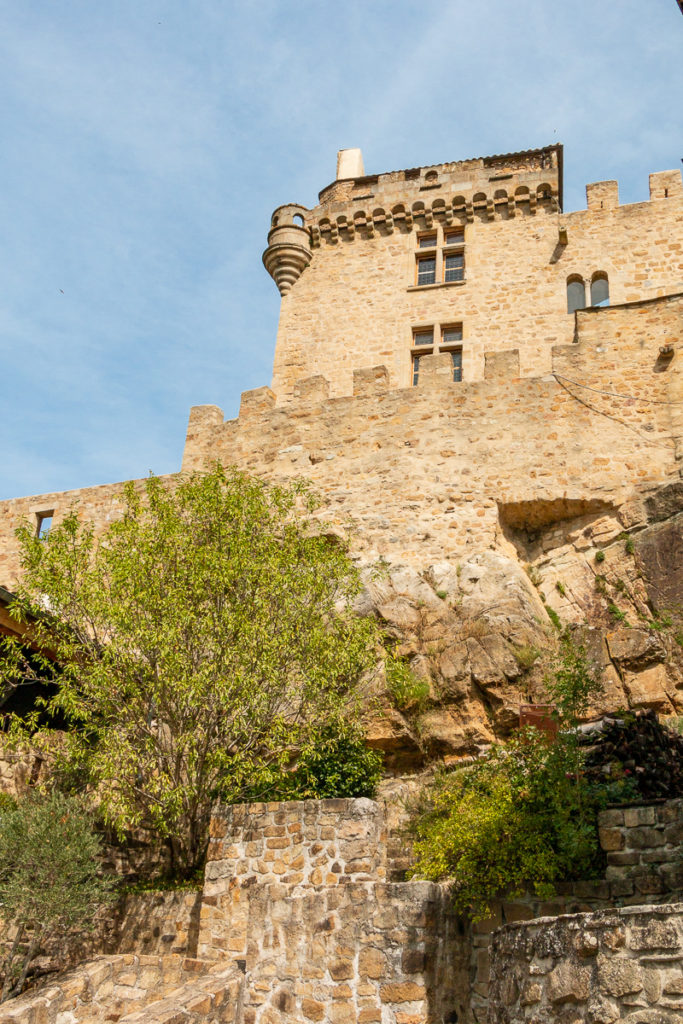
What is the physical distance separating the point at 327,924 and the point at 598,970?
4.34 metres

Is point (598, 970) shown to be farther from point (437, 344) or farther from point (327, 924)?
point (437, 344)

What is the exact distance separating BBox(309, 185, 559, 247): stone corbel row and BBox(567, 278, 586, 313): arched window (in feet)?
7.95

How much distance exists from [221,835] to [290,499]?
23.5ft

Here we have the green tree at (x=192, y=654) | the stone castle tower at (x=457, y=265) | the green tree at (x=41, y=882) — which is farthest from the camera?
the stone castle tower at (x=457, y=265)

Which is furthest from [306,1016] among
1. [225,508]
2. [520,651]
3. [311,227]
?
[311,227]

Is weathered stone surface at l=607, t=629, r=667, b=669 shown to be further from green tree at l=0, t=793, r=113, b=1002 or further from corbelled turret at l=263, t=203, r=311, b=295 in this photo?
corbelled turret at l=263, t=203, r=311, b=295

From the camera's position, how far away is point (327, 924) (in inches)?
335

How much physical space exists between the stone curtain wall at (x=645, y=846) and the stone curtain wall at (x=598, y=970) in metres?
3.36

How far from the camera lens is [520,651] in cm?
1327

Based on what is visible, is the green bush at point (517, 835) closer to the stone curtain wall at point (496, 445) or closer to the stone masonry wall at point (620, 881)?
the stone masonry wall at point (620, 881)

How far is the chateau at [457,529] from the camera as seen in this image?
806cm

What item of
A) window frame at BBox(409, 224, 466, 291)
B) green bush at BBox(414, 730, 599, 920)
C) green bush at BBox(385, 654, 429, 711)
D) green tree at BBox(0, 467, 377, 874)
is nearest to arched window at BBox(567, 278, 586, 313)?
window frame at BBox(409, 224, 466, 291)

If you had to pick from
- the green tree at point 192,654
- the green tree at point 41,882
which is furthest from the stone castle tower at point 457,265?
the green tree at point 41,882

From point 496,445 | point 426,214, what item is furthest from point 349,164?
point 496,445
